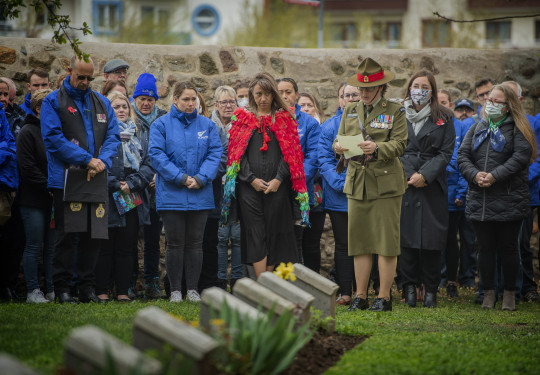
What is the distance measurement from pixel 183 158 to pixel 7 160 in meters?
1.85

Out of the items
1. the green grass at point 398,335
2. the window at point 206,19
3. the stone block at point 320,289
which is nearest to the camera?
the green grass at point 398,335

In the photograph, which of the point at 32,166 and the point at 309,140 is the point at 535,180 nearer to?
the point at 309,140

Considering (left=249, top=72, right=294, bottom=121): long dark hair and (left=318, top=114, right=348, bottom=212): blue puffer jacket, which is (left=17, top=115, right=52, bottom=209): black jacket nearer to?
(left=249, top=72, right=294, bottom=121): long dark hair

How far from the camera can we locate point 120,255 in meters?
8.34

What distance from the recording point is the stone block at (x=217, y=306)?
15.4ft

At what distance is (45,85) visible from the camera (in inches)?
359

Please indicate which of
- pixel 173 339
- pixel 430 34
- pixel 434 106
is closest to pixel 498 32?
pixel 430 34

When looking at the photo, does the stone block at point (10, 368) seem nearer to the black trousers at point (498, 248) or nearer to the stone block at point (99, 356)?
the stone block at point (99, 356)

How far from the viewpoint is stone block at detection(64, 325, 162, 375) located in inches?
140

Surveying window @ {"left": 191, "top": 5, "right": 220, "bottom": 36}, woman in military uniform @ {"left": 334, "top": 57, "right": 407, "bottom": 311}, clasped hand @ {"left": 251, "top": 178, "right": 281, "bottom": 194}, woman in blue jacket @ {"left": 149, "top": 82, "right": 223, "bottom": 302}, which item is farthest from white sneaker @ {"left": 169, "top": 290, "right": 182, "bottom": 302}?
window @ {"left": 191, "top": 5, "right": 220, "bottom": 36}

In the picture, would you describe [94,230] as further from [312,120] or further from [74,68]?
[312,120]

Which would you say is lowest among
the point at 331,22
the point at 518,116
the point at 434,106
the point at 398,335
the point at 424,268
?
the point at 398,335

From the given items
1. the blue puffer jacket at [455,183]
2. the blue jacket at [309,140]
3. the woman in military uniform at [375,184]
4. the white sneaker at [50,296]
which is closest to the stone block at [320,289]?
the woman in military uniform at [375,184]

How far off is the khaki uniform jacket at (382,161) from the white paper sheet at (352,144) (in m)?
0.16
